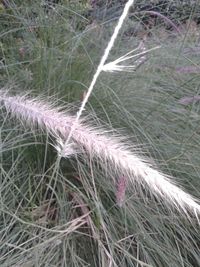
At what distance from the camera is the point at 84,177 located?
190 cm

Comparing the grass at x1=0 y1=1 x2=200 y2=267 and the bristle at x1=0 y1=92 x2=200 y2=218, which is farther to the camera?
the grass at x1=0 y1=1 x2=200 y2=267

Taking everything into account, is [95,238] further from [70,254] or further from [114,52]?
[114,52]

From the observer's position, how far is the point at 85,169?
1.92 metres

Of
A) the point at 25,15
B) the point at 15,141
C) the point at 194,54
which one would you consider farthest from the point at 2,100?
the point at 194,54

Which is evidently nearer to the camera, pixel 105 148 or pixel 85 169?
pixel 105 148

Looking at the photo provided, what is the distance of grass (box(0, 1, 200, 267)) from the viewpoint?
67.6 inches

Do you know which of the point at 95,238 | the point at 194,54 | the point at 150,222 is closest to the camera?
the point at 95,238

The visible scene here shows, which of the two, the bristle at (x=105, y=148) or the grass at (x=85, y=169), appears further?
the grass at (x=85, y=169)

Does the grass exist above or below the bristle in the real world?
below

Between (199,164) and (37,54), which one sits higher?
(37,54)

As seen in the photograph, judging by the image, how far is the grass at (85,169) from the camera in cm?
172

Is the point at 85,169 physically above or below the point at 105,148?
below

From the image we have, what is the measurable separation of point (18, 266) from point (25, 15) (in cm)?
140

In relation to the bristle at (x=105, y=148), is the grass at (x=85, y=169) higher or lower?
lower
